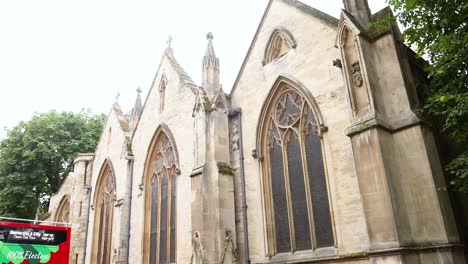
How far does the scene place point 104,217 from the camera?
1948 cm

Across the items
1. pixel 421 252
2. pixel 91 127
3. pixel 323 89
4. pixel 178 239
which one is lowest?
pixel 421 252

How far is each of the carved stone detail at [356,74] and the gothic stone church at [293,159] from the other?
0.03 metres

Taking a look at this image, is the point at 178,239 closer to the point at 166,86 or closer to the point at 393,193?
the point at 166,86

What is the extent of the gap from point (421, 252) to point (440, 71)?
3.69 m

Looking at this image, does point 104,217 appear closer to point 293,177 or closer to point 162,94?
point 162,94

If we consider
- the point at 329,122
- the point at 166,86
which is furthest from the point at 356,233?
the point at 166,86

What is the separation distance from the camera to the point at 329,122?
1028 cm

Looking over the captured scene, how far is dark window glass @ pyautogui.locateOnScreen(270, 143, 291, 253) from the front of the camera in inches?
428

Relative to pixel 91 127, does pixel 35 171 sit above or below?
below

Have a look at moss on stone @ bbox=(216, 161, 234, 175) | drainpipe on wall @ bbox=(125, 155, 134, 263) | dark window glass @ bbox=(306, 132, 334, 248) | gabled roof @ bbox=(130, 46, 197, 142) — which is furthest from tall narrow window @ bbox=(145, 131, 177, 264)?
dark window glass @ bbox=(306, 132, 334, 248)

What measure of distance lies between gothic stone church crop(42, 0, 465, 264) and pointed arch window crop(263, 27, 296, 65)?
36mm

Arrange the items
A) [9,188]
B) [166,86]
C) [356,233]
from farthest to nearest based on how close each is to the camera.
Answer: [9,188]
[166,86]
[356,233]

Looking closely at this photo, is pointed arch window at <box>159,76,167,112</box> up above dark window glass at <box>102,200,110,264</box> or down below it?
above

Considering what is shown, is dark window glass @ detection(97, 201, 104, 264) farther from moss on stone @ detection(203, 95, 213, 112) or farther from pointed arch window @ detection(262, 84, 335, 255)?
pointed arch window @ detection(262, 84, 335, 255)
